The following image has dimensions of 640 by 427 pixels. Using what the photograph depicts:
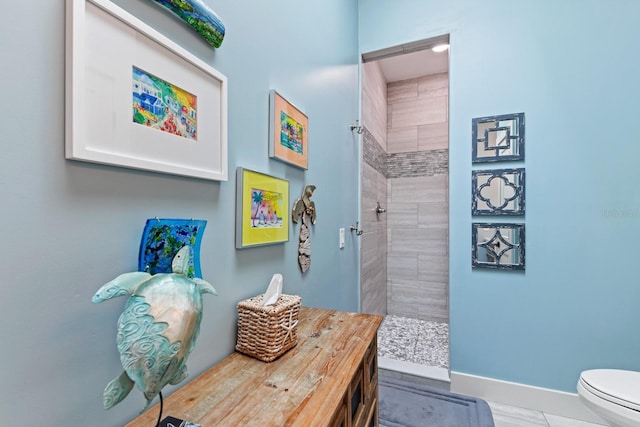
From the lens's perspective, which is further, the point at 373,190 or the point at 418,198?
the point at 418,198

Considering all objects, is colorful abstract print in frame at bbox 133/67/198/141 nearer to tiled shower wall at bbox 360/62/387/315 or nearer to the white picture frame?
the white picture frame

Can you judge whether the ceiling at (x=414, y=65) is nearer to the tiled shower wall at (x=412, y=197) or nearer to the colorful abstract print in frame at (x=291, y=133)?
the tiled shower wall at (x=412, y=197)

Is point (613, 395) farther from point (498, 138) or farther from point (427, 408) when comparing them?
point (498, 138)

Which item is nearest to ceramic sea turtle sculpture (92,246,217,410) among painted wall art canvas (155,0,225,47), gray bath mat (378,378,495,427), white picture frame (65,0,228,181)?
white picture frame (65,0,228,181)

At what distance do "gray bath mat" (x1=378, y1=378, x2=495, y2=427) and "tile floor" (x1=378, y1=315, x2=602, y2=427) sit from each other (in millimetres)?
101

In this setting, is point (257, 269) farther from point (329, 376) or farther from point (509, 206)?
point (509, 206)

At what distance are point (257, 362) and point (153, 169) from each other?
1.83 ft

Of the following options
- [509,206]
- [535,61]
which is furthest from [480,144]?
[535,61]

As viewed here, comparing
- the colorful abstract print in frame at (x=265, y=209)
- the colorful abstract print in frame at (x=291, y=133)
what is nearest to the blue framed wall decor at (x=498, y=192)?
the colorful abstract print in frame at (x=291, y=133)

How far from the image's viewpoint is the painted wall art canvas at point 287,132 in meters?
1.06

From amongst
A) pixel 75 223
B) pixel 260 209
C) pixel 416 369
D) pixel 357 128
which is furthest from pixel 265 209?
pixel 416 369

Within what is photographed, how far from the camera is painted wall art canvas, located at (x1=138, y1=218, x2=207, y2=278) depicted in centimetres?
59

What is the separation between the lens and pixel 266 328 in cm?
78

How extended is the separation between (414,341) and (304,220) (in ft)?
5.98
